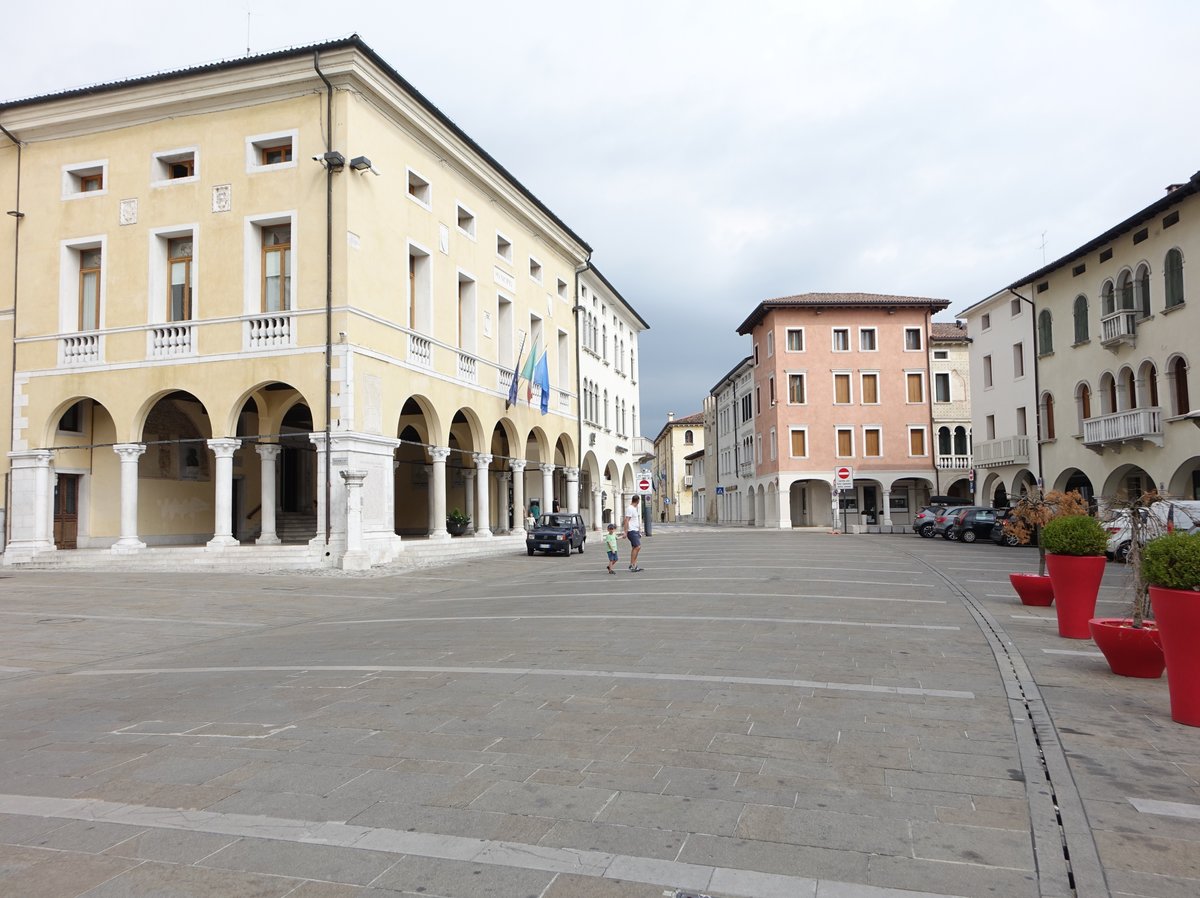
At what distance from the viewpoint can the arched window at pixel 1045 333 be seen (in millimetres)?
36062

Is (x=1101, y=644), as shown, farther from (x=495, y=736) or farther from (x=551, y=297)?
(x=551, y=297)

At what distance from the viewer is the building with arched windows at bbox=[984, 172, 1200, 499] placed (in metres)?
27.0

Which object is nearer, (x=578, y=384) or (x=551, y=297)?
(x=551, y=297)

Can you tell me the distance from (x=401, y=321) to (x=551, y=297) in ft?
42.8

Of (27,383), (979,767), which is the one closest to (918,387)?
(27,383)

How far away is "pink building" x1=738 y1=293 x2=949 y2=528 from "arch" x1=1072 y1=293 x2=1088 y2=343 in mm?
20276

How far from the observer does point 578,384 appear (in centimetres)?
3962

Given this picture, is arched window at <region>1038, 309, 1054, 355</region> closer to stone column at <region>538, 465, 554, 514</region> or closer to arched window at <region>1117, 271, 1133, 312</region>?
arched window at <region>1117, 271, 1133, 312</region>

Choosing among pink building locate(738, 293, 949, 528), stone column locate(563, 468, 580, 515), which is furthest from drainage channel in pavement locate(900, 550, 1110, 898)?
pink building locate(738, 293, 949, 528)

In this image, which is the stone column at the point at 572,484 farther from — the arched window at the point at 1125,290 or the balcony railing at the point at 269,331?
the arched window at the point at 1125,290

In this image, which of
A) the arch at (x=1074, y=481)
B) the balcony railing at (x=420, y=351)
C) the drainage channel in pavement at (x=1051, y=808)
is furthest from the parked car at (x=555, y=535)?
the drainage channel in pavement at (x=1051, y=808)

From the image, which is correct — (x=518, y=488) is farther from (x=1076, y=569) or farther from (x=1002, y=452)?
(x=1076, y=569)

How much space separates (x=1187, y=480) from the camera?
28.1m

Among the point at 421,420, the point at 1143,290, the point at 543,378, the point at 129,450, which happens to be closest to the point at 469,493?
the point at 421,420
